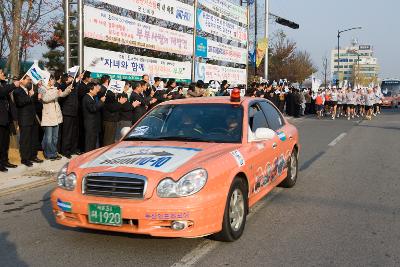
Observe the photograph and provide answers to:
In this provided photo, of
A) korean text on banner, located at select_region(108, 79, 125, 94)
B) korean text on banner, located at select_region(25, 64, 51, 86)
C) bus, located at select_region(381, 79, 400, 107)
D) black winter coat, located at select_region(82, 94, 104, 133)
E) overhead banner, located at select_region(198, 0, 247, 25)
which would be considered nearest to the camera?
korean text on banner, located at select_region(25, 64, 51, 86)

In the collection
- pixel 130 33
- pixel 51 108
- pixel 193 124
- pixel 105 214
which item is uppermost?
pixel 130 33

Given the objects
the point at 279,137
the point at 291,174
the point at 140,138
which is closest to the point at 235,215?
the point at 140,138

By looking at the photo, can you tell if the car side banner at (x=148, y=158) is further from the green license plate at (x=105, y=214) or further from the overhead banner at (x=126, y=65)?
the overhead banner at (x=126, y=65)

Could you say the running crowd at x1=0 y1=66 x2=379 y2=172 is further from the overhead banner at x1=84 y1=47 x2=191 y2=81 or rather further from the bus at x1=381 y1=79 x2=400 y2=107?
the bus at x1=381 y1=79 x2=400 y2=107

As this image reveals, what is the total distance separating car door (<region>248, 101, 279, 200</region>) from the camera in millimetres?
5605

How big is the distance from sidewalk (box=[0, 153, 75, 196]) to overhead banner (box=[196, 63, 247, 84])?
1122 centimetres

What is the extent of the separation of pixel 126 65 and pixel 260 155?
955cm

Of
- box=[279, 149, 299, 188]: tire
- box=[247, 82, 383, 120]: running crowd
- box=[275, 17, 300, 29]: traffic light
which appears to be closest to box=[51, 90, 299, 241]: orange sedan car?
box=[279, 149, 299, 188]: tire

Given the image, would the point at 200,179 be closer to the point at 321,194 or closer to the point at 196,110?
the point at 196,110

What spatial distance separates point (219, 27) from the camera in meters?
22.5

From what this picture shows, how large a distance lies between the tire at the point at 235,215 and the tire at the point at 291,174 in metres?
2.48

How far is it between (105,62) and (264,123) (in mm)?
8044

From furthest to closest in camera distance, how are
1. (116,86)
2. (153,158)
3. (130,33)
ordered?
(130,33)
(116,86)
(153,158)

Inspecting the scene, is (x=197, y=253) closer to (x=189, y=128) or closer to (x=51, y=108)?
(x=189, y=128)
